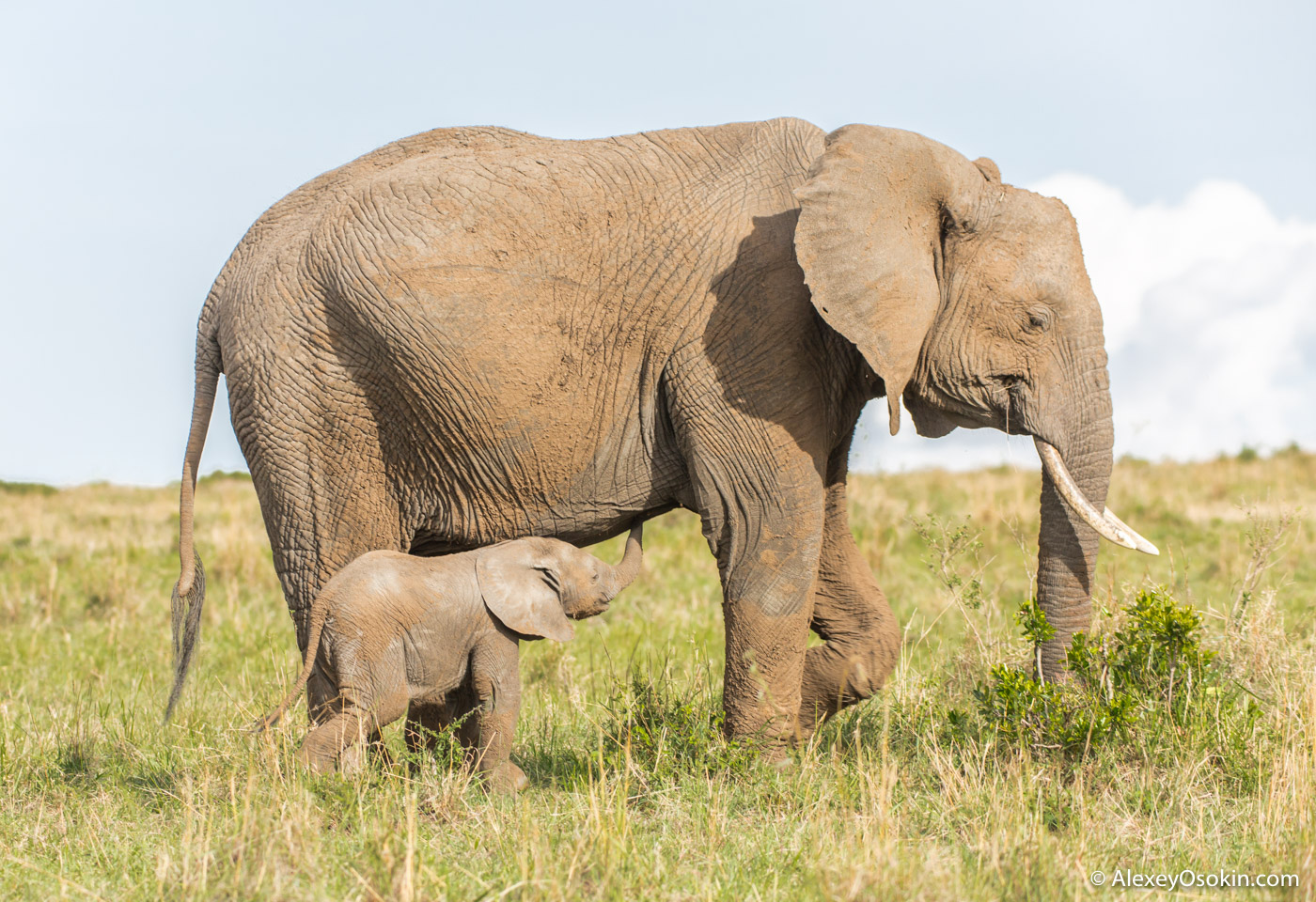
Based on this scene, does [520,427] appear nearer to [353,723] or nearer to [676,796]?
[353,723]

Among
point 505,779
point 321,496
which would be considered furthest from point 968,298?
point 321,496

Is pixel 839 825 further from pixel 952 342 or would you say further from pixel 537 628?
pixel 952 342

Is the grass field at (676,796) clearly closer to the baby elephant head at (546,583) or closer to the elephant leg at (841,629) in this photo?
the elephant leg at (841,629)

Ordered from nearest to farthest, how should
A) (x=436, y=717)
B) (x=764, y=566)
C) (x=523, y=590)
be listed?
1. (x=523, y=590)
2. (x=764, y=566)
3. (x=436, y=717)

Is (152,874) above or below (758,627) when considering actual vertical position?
below

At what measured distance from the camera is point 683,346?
530cm

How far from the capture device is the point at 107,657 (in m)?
8.96

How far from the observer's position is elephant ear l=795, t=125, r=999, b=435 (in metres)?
5.02

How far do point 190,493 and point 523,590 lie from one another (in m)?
1.84

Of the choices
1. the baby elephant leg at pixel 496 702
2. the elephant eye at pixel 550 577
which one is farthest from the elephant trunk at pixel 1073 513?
the baby elephant leg at pixel 496 702

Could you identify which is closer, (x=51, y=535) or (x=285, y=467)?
(x=285, y=467)

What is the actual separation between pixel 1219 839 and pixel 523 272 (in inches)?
134

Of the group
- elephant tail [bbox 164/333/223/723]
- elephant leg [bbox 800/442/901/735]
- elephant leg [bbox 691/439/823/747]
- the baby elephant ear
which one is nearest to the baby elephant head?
the baby elephant ear

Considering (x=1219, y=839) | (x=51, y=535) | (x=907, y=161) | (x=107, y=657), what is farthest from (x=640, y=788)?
(x=51, y=535)
